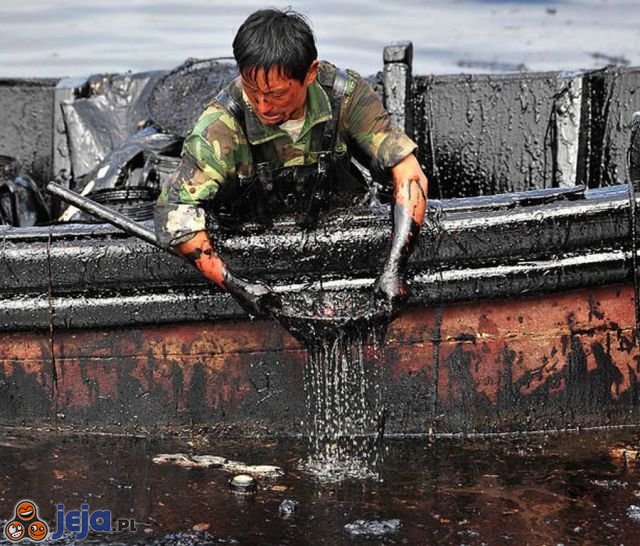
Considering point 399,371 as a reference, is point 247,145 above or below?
above

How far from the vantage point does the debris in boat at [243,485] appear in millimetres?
5047

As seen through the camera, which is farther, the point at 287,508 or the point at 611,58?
the point at 611,58

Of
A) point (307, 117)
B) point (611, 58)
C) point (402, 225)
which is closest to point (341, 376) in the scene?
point (402, 225)

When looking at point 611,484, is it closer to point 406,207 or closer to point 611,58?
point 406,207

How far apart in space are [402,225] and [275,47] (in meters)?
0.79

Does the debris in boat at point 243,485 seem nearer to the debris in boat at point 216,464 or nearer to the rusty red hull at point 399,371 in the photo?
the debris in boat at point 216,464

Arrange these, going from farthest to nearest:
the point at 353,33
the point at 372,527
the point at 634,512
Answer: the point at 353,33 → the point at 634,512 → the point at 372,527

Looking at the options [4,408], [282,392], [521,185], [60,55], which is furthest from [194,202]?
[60,55]

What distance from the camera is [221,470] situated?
17.4ft

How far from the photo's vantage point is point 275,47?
4773 mm

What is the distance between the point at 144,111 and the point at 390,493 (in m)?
3.77

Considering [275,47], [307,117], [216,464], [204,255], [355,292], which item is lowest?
[216,464]

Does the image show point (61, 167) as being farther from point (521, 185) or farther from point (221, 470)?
point (221, 470)

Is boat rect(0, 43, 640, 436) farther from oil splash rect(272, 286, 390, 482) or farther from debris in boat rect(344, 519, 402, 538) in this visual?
debris in boat rect(344, 519, 402, 538)
